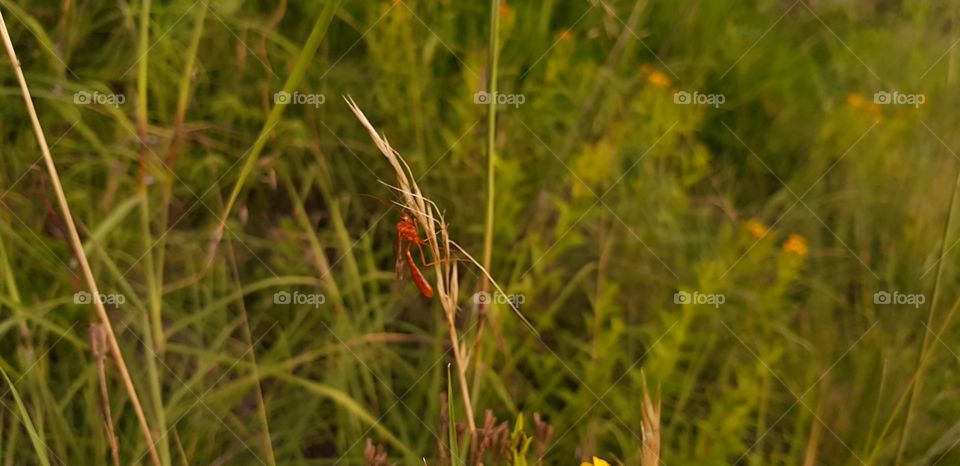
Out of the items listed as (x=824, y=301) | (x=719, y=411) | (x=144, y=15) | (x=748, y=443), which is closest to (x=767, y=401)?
(x=748, y=443)

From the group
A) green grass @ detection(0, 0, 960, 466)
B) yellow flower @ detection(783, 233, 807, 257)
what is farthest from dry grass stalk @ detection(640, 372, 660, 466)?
yellow flower @ detection(783, 233, 807, 257)

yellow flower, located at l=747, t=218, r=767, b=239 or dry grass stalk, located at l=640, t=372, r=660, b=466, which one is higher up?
yellow flower, located at l=747, t=218, r=767, b=239

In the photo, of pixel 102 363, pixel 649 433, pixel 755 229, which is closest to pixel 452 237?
pixel 755 229

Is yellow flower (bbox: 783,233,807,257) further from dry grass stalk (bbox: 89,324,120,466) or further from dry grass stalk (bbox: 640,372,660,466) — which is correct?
dry grass stalk (bbox: 89,324,120,466)

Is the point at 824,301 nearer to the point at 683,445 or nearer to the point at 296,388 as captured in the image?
the point at 683,445

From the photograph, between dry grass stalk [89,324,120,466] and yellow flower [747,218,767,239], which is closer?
dry grass stalk [89,324,120,466]

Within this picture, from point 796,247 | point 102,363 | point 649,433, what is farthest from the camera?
point 796,247

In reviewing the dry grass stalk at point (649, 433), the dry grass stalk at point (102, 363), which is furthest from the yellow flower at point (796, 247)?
the dry grass stalk at point (102, 363)

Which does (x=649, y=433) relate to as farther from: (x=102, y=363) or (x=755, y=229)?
(x=755, y=229)

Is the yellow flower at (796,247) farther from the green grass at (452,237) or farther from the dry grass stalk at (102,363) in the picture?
the dry grass stalk at (102,363)
